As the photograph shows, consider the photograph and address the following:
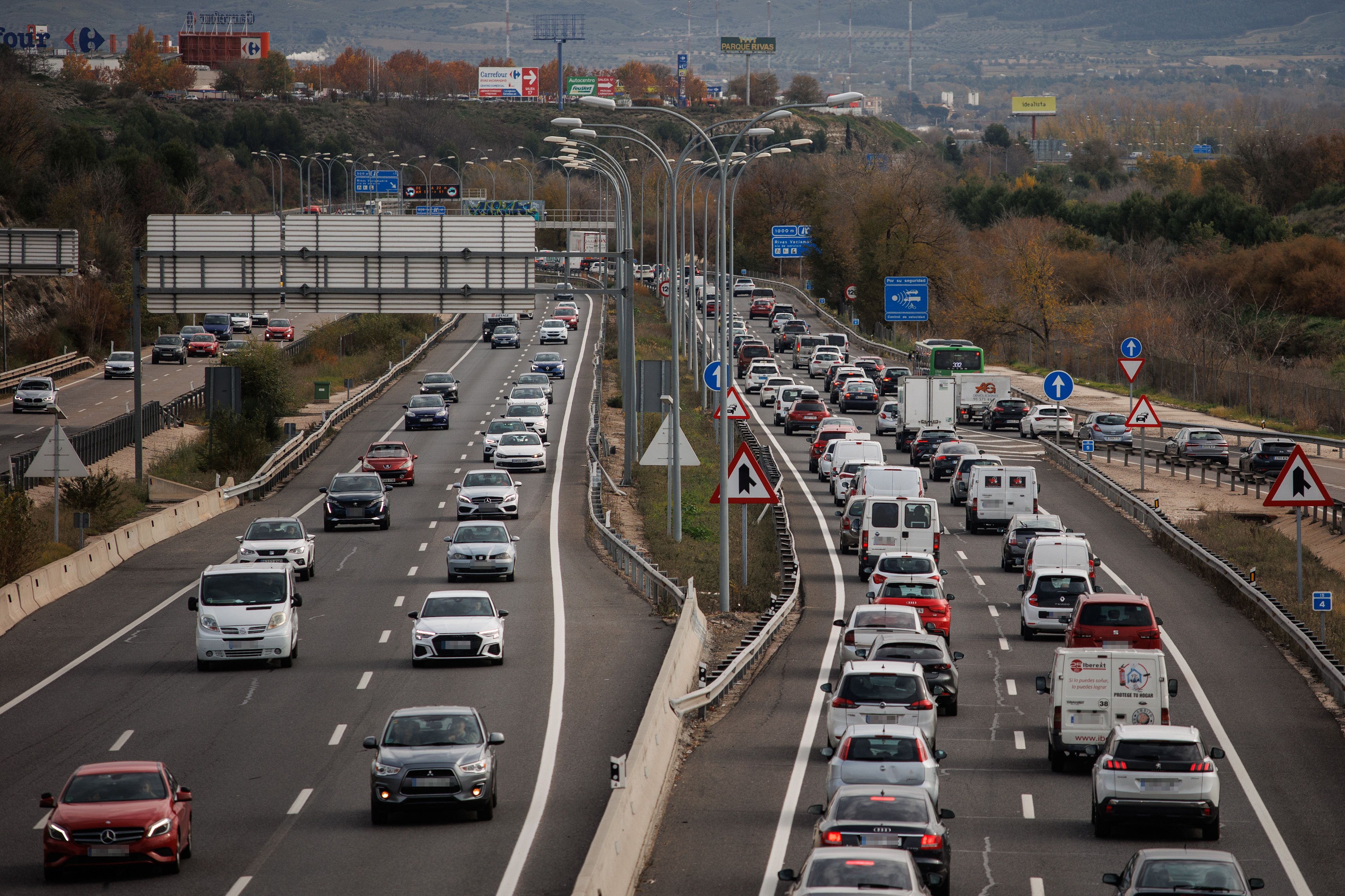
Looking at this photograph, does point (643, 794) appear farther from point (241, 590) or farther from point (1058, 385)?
point (1058, 385)

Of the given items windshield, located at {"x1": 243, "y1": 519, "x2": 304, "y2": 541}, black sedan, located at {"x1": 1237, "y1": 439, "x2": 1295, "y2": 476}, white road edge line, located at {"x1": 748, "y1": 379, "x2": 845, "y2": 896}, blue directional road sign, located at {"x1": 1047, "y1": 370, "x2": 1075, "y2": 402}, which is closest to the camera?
white road edge line, located at {"x1": 748, "y1": 379, "x2": 845, "y2": 896}

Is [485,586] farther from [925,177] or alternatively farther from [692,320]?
[925,177]

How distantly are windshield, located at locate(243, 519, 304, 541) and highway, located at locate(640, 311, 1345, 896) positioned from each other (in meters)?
11.0

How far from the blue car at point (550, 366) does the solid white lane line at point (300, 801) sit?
2476 inches

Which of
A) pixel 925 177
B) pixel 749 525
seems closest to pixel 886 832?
pixel 749 525

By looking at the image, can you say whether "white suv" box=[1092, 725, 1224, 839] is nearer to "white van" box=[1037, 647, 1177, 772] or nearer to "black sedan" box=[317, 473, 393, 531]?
"white van" box=[1037, 647, 1177, 772]

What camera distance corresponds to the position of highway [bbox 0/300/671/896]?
16.5 meters

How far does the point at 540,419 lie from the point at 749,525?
15.1 m

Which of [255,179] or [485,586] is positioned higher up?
[255,179]

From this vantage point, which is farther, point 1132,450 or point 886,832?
point 1132,450

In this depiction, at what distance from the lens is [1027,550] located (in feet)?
Result: 113

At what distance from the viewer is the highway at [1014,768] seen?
1678 centimetres

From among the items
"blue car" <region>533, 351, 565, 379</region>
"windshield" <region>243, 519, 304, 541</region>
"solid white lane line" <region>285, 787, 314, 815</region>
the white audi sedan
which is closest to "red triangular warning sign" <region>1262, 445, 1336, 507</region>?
the white audi sedan

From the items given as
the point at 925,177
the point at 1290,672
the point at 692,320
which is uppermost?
the point at 925,177
